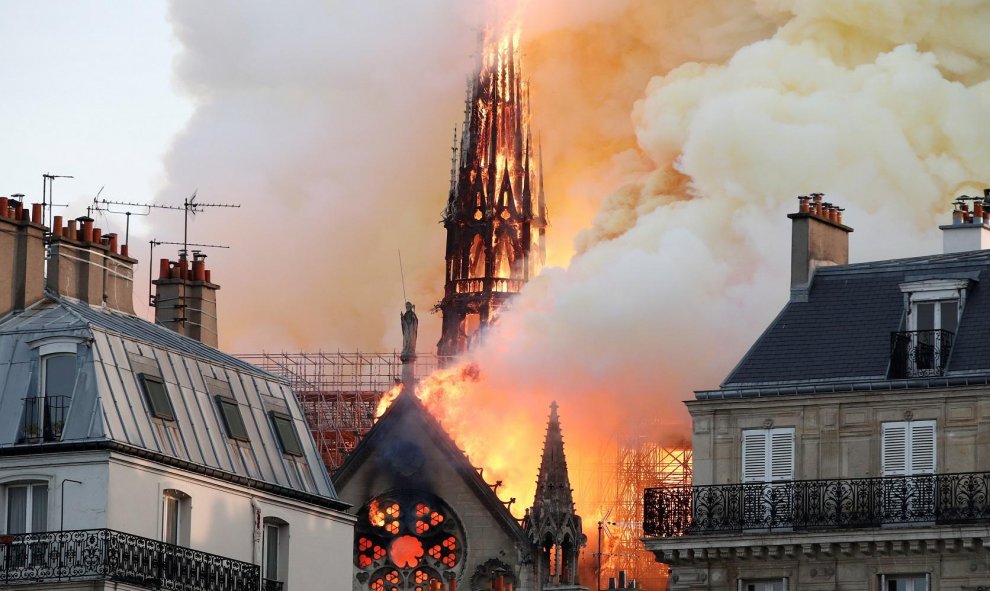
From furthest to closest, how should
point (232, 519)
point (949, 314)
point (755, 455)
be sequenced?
point (949, 314) < point (755, 455) < point (232, 519)

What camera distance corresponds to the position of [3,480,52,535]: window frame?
52.6 meters

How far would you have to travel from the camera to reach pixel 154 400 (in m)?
55.4

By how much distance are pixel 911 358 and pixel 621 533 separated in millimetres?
45370

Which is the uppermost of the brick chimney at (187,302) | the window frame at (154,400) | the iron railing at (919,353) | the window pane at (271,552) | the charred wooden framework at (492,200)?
the charred wooden framework at (492,200)

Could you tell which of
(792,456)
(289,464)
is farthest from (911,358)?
(289,464)

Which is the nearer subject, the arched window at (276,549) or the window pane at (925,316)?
the arched window at (276,549)

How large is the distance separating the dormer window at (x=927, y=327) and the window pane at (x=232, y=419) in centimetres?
1140

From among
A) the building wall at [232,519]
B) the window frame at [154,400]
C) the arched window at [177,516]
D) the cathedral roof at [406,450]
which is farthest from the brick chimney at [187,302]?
the cathedral roof at [406,450]

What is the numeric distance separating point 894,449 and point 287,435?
35.7 ft

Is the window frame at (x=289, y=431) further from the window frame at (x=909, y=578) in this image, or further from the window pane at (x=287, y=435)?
the window frame at (x=909, y=578)

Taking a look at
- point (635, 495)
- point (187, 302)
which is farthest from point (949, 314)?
point (635, 495)

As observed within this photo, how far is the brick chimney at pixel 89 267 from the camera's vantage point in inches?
2340

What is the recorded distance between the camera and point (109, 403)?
2111 inches

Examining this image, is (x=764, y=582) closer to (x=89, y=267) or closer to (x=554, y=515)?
(x=89, y=267)
